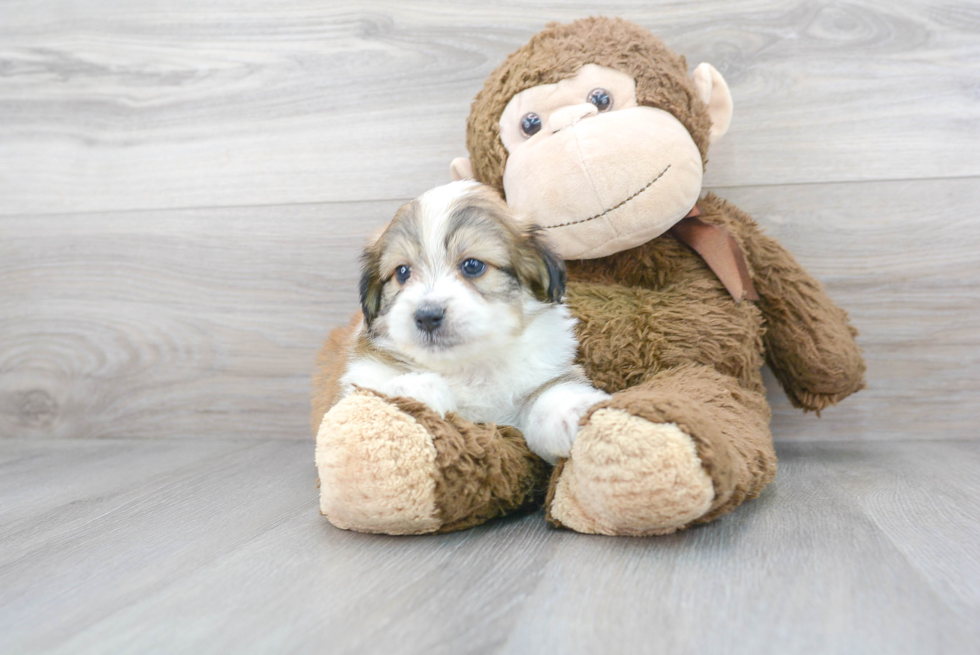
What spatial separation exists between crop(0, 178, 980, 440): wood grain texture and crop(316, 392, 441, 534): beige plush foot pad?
0.87 meters

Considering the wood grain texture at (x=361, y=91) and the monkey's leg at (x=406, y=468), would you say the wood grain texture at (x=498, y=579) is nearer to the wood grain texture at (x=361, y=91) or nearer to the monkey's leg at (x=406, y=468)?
the monkey's leg at (x=406, y=468)

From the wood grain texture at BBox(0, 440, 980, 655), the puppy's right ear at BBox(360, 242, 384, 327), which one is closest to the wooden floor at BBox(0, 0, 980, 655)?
the wood grain texture at BBox(0, 440, 980, 655)

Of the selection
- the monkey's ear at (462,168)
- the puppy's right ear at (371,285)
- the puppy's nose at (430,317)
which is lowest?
the puppy's right ear at (371,285)

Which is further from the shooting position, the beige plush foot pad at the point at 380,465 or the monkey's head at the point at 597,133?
the monkey's head at the point at 597,133

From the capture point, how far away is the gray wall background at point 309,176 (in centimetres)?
164

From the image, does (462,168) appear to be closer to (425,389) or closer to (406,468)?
(425,389)

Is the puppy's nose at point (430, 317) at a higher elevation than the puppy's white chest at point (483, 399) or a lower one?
higher

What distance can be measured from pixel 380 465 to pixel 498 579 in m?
0.22

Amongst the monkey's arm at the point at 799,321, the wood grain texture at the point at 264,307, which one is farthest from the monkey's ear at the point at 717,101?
the wood grain texture at the point at 264,307

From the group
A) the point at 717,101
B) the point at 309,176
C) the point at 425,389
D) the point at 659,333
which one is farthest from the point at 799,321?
the point at 309,176

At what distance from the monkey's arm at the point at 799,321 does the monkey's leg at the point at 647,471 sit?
0.49 metres

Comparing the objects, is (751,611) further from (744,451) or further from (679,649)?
(744,451)

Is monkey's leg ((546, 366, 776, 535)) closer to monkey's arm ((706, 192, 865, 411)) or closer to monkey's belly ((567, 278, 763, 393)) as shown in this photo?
monkey's belly ((567, 278, 763, 393))

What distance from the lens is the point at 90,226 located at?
6.44 feet
